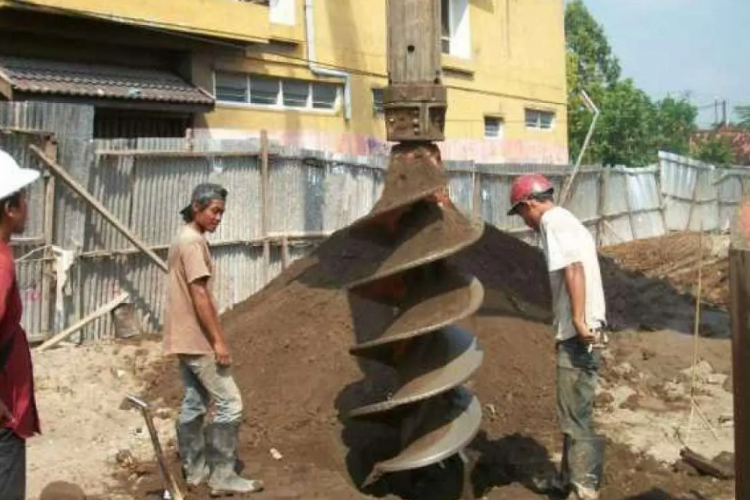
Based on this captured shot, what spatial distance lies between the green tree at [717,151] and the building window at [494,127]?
31.1 metres

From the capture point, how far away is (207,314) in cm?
599

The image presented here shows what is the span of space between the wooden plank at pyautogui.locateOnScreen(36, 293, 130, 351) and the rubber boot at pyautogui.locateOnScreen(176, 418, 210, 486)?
3.61 m

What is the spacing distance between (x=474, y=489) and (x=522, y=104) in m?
18.9

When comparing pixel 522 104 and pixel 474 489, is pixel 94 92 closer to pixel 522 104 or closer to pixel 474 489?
Answer: pixel 474 489

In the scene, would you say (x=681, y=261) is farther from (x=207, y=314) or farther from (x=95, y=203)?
(x=207, y=314)

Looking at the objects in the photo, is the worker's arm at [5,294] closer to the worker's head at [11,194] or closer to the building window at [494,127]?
the worker's head at [11,194]

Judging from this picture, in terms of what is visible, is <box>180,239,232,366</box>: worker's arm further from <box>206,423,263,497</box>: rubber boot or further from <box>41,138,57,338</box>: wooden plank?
<box>41,138,57,338</box>: wooden plank

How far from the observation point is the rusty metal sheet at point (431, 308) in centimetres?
585

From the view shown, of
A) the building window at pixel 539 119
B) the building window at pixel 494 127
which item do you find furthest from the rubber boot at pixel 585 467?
the building window at pixel 539 119

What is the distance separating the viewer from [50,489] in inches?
225

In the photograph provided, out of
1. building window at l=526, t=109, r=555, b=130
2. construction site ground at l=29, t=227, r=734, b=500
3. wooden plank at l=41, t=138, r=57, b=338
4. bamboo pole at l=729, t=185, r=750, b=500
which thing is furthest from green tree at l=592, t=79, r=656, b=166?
bamboo pole at l=729, t=185, r=750, b=500

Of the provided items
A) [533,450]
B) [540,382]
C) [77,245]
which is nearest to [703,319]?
[540,382]

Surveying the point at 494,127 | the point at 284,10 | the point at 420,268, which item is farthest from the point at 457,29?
the point at 420,268

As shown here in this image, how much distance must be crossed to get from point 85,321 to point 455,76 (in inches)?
524
